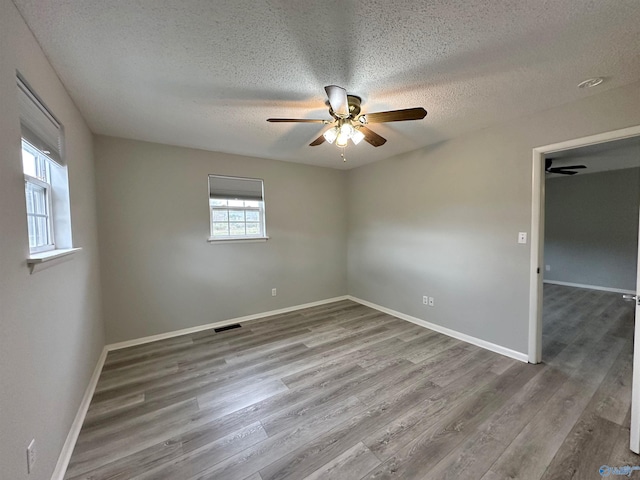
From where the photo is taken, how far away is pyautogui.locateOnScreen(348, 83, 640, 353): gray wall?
2.37m

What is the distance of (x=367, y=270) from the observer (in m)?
4.46

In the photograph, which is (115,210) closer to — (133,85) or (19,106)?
(133,85)

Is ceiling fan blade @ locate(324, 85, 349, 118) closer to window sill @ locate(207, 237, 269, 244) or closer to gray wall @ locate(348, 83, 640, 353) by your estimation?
gray wall @ locate(348, 83, 640, 353)

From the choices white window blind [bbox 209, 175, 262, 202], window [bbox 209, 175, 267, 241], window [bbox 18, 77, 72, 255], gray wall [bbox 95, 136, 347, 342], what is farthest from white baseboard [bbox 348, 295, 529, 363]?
window [bbox 18, 77, 72, 255]

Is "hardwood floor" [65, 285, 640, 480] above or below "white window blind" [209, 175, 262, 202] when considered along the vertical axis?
below

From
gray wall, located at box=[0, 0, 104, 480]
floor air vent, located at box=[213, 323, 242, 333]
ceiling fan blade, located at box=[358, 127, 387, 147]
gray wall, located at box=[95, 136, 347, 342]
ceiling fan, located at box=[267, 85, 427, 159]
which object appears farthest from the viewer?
floor air vent, located at box=[213, 323, 242, 333]

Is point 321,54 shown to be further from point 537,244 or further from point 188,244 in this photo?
point 188,244

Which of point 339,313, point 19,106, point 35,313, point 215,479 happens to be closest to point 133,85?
point 19,106

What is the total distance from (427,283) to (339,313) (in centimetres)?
143

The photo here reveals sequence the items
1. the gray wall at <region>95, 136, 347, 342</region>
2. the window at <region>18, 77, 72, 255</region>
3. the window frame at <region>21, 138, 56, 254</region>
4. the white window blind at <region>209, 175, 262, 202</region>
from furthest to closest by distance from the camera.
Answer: the white window blind at <region>209, 175, 262, 202</region> → the gray wall at <region>95, 136, 347, 342</region> → the window frame at <region>21, 138, 56, 254</region> → the window at <region>18, 77, 72, 255</region>

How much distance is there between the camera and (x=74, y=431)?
1.69 meters

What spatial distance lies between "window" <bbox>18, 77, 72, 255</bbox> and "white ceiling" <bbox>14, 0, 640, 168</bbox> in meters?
0.40

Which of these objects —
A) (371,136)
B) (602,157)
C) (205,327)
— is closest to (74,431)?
(205,327)

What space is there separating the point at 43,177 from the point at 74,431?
1.71 meters
